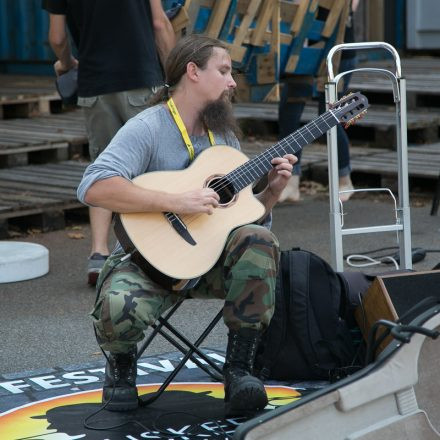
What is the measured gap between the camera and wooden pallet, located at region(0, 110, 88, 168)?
7812 millimetres

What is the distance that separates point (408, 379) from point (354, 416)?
179 millimetres

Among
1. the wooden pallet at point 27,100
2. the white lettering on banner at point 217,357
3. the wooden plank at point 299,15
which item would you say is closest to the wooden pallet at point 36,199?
the wooden pallet at point 27,100

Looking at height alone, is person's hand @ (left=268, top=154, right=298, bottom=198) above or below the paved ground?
above

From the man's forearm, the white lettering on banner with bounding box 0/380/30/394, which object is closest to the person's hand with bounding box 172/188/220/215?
the white lettering on banner with bounding box 0/380/30/394

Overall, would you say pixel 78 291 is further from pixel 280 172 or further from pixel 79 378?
pixel 280 172

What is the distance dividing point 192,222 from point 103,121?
1911 millimetres

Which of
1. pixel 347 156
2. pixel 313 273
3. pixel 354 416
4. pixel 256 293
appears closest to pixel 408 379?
pixel 354 416

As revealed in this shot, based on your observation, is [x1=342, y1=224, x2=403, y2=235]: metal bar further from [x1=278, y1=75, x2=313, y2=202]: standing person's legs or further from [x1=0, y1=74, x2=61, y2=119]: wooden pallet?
[x1=0, y1=74, x2=61, y2=119]: wooden pallet

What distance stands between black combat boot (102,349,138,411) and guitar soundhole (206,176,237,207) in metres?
0.60

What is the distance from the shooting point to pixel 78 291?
5.44 m

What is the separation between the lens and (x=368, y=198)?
25.2 ft

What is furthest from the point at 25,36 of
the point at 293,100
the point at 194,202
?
the point at 194,202

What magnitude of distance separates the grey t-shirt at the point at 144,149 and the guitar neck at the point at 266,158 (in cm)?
18

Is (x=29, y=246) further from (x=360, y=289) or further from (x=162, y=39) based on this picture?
(x=360, y=289)
